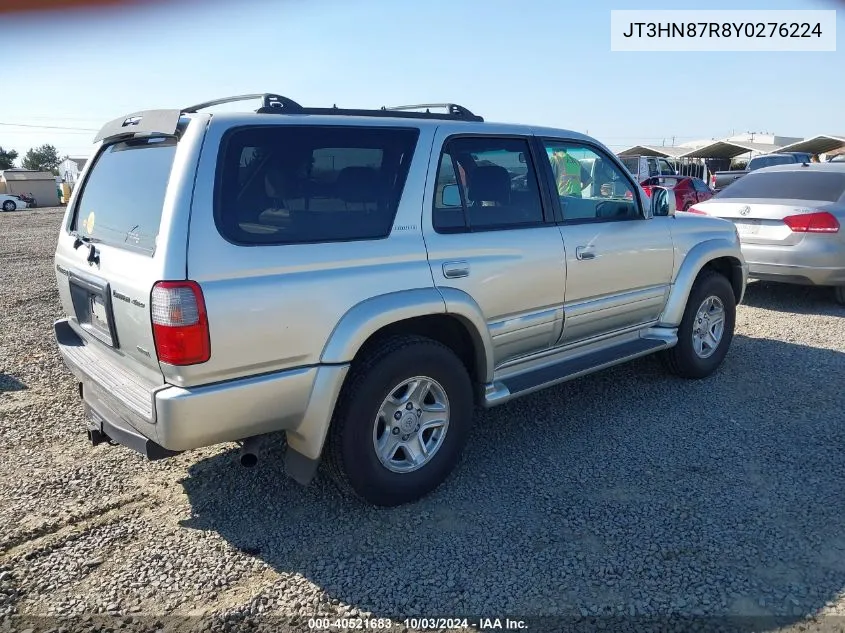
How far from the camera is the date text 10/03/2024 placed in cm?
252

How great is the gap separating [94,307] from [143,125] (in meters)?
0.91

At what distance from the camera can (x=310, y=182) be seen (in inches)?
116

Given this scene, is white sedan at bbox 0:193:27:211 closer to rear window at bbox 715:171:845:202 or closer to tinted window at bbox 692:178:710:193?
tinted window at bbox 692:178:710:193

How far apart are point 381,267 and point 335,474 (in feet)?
3.40

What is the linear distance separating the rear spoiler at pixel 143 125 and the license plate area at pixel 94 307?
73 centimetres

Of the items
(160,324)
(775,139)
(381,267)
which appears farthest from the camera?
(775,139)

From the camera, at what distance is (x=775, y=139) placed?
5578 centimetres

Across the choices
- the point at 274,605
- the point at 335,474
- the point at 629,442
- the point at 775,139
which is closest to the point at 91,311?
the point at 335,474

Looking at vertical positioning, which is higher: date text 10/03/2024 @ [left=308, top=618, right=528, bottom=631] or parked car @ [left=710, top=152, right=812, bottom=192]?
parked car @ [left=710, top=152, right=812, bottom=192]

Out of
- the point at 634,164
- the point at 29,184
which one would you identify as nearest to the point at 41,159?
the point at 29,184

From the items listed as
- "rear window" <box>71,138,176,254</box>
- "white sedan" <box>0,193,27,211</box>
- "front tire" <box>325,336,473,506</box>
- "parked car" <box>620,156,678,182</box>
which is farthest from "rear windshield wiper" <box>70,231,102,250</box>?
"white sedan" <box>0,193,27,211</box>

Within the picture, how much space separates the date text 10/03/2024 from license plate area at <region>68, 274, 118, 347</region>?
1.55 m

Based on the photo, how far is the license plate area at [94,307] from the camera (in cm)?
295

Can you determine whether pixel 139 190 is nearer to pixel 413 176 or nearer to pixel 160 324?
pixel 160 324
